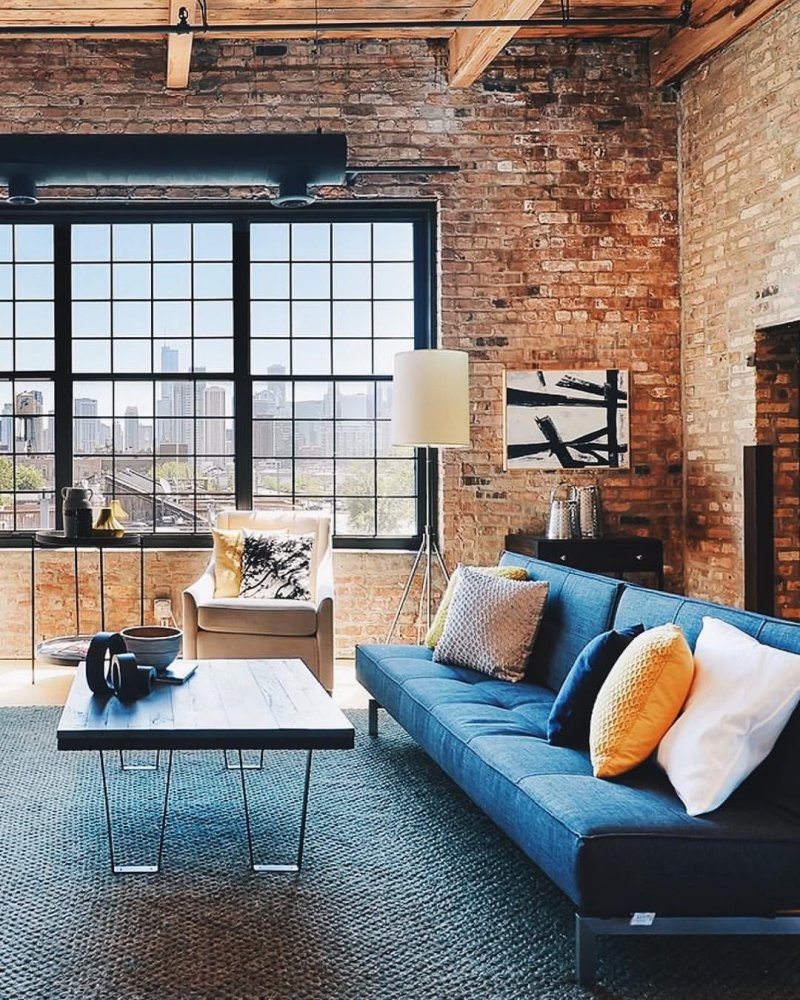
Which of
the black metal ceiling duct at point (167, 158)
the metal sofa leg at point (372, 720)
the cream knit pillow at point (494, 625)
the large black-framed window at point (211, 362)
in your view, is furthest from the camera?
the large black-framed window at point (211, 362)

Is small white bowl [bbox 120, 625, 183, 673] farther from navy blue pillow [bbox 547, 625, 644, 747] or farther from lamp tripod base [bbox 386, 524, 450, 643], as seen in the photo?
lamp tripod base [bbox 386, 524, 450, 643]

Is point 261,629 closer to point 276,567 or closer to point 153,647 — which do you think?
point 276,567

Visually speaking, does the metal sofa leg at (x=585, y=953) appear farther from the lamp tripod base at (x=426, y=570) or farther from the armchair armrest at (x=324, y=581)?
the lamp tripod base at (x=426, y=570)

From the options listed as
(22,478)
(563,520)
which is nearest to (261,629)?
(563,520)

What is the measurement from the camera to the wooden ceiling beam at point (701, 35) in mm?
6020

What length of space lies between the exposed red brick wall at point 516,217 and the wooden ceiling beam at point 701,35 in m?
0.16

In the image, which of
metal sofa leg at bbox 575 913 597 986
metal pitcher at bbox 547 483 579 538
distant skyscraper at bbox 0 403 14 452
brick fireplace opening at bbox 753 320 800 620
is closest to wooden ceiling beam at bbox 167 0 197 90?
distant skyscraper at bbox 0 403 14 452

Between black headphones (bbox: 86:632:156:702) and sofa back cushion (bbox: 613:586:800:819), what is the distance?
5.61ft

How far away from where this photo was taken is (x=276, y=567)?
6.43 metres

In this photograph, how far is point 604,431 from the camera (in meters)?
7.17

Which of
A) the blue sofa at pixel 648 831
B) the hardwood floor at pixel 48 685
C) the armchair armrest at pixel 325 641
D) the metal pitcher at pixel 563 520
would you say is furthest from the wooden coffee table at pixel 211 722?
the metal pitcher at pixel 563 520

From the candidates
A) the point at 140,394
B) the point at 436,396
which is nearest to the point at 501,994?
the point at 436,396

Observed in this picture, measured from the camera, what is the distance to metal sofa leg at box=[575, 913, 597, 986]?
2.68m

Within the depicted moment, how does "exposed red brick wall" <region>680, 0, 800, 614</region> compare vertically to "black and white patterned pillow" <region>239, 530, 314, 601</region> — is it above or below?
above
